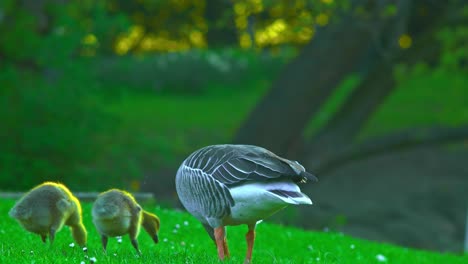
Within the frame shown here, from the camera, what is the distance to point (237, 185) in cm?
909

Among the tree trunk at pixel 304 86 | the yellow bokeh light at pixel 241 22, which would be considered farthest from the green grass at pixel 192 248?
the yellow bokeh light at pixel 241 22

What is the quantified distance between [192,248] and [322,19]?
10.8 m

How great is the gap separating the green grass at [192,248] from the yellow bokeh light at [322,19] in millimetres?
6325

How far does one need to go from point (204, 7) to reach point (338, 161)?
21.7m

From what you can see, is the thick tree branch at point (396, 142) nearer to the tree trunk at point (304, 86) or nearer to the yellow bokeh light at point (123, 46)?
the tree trunk at point (304, 86)

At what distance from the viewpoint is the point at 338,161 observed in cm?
2211

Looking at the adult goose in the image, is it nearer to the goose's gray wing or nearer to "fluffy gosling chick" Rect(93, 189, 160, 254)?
the goose's gray wing

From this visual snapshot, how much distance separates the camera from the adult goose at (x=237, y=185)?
880cm

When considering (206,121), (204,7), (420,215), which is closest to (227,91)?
(206,121)

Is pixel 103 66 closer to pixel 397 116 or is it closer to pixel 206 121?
pixel 206 121

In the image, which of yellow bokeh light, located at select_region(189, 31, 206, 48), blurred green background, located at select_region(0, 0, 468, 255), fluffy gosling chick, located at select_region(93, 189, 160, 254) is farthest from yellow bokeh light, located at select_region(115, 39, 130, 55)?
fluffy gosling chick, located at select_region(93, 189, 160, 254)

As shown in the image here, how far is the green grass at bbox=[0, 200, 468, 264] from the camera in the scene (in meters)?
9.39

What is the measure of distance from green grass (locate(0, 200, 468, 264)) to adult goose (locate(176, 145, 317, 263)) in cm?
46

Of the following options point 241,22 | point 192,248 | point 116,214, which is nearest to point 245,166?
point 116,214
